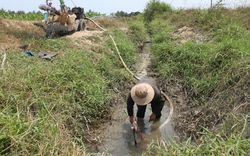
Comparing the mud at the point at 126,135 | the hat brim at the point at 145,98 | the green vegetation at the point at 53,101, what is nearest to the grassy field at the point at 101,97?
the green vegetation at the point at 53,101

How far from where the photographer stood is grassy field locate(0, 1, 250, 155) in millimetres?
2590

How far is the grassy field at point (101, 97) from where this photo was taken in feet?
8.50

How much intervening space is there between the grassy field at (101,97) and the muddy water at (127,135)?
0.21m

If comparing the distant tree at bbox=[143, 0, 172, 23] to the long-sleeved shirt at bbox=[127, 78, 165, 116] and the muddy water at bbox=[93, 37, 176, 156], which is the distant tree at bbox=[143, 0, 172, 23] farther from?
the long-sleeved shirt at bbox=[127, 78, 165, 116]

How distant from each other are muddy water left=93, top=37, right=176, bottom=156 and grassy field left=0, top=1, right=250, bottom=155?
0.70 feet

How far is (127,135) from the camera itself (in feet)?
14.2

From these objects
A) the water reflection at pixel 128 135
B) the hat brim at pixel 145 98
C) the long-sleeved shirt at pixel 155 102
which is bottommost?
the water reflection at pixel 128 135

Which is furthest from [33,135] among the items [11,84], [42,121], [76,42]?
[76,42]

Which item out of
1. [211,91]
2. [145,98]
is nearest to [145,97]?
[145,98]

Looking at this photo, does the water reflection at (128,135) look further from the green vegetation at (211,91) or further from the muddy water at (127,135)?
the green vegetation at (211,91)

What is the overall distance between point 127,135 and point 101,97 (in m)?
0.92

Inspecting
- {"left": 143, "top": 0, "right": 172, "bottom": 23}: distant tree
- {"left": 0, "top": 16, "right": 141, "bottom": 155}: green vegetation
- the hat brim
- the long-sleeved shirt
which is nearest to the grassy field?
{"left": 0, "top": 16, "right": 141, "bottom": 155}: green vegetation

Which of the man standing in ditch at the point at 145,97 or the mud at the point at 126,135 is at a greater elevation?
the man standing in ditch at the point at 145,97

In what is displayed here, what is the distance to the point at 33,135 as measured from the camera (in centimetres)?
266
